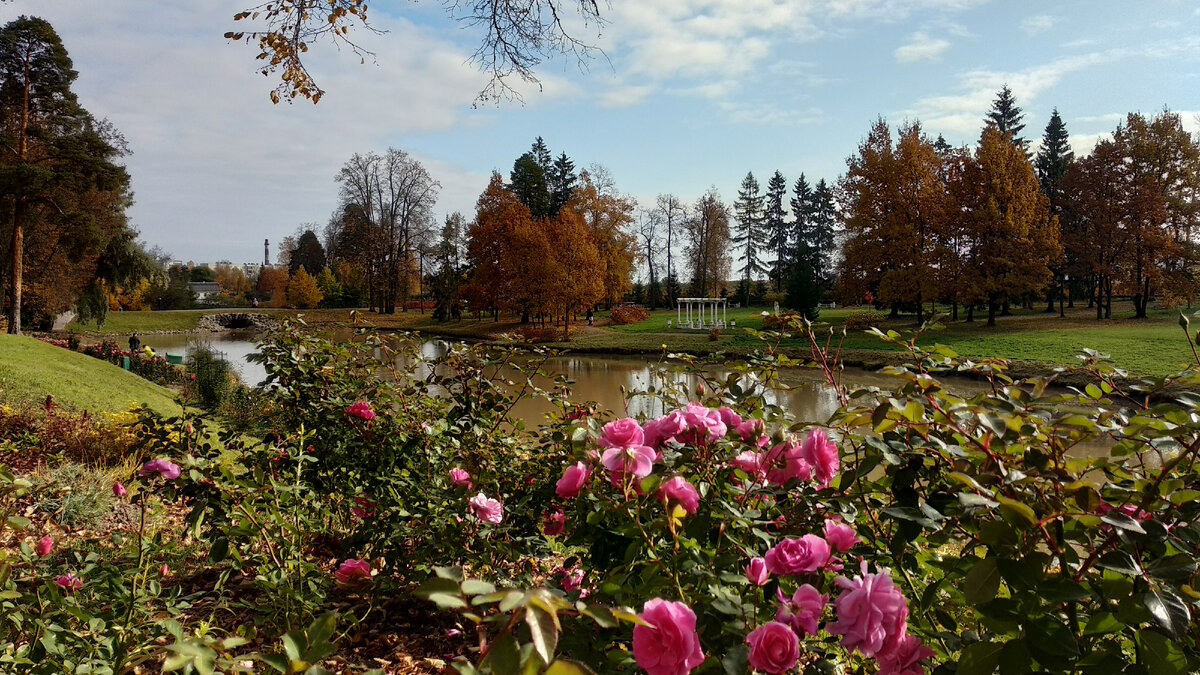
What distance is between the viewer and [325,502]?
2.71m

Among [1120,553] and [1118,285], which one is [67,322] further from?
[1118,285]

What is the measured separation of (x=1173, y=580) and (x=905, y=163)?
27122 mm

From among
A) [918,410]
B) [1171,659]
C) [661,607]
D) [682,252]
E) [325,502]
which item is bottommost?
[325,502]

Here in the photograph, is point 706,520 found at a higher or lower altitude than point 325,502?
higher

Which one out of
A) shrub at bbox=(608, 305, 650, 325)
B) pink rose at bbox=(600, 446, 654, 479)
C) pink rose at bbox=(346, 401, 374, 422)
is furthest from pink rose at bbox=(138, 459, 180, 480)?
shrub at bbox=(608, 305, 650, 325)

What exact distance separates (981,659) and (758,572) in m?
0.36

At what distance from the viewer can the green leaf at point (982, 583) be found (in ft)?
2.82

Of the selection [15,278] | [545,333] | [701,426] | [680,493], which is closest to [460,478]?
[701,426]

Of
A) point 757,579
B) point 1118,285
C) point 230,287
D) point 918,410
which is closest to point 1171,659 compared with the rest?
point 918,410

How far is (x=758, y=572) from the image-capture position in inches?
44.9

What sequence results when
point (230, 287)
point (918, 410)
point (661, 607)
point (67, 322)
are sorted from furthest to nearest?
1. point (230, 287)
2. point (67, 322)
3. point (918, 410)
4. point (661, 607)

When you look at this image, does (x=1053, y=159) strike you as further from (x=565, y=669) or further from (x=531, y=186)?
(x=565, y=669)

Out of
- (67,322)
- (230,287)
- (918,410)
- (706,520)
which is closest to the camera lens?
(918,410)

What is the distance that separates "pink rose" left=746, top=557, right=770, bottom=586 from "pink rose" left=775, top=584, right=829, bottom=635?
0.09 metres
